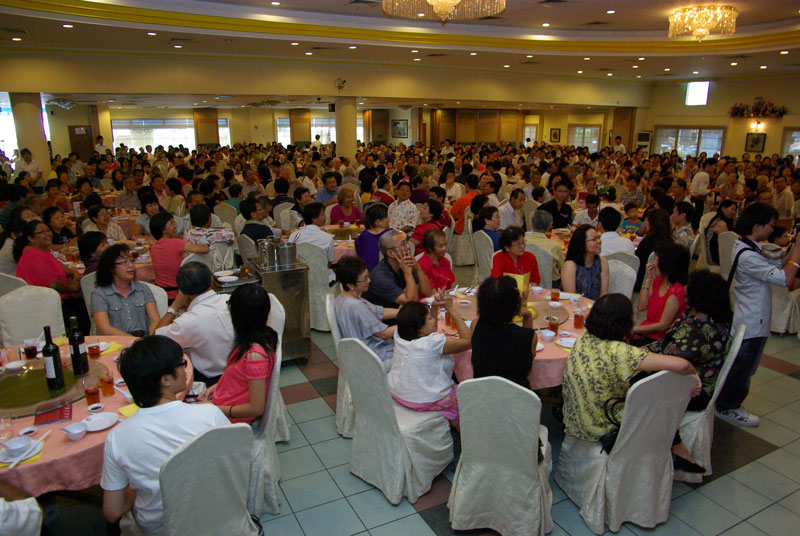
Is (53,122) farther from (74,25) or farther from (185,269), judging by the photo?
(185,269)

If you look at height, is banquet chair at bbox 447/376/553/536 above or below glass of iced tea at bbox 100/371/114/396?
below

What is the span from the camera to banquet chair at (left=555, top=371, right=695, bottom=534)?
260 cm

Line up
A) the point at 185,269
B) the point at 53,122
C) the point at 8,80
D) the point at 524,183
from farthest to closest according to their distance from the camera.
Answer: the point at 53,122 < the point at 524,183 < the point at 8,80 < the point at 185,269

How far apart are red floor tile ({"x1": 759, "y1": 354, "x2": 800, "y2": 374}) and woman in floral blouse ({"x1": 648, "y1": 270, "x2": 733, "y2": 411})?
2338 millimetres

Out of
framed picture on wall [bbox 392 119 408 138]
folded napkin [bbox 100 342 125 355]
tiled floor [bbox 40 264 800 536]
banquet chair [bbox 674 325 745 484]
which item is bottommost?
tiled floor [bbox 40 264 800 536]

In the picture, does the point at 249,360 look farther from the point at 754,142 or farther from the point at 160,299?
the point at 754,142

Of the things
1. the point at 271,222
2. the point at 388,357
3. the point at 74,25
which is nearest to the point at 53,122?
the point at 74,25

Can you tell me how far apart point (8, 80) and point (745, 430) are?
1260cm

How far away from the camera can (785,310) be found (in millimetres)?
5488

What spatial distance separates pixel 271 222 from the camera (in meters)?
6.95

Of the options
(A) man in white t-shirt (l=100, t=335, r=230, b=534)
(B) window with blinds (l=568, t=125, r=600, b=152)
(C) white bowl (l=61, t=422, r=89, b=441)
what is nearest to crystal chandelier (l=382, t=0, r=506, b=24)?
(A) man in white t-shirt (l=100, t=335, r=230, b=534)

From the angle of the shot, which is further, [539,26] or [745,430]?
[539,26]

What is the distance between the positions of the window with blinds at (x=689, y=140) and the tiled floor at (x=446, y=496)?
1687 centimetres

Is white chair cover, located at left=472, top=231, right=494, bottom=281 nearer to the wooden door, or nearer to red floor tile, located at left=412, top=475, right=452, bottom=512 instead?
red floor tile, located at left=412, top=475, right=452, bottom=512
